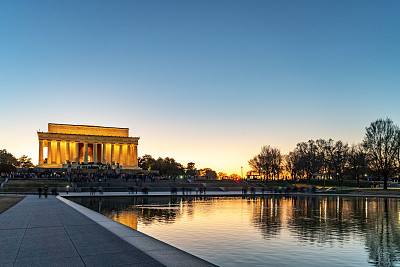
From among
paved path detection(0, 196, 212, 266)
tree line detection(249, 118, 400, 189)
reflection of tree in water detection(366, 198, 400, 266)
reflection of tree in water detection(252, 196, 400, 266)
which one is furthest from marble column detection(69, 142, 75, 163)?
reflection of tree in water detection(366, 198, 400, 266)

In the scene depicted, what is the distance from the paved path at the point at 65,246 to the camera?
8219mm

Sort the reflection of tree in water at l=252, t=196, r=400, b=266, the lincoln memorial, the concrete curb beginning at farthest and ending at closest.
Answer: the lincoln memorial
the reflection of tree in water at l=252, t=196, r=400, b=266
the concrete curb

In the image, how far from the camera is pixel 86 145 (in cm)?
9650

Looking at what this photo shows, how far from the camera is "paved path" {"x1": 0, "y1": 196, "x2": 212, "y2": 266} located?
822cm

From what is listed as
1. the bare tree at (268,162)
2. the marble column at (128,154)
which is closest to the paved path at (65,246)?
the marble column at (128,154)

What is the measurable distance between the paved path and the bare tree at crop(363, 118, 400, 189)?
60621mm

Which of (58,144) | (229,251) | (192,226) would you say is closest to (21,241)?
(229,251)

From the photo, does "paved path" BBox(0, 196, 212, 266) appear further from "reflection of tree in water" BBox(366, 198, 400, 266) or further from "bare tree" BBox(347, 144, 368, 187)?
"bare tree" BBox(347, 144, 368, 187)

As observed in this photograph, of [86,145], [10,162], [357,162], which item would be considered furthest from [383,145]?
[10,162]

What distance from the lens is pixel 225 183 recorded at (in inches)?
2655

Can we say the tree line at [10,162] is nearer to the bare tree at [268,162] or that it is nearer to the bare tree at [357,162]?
the bare tree at [268,162]

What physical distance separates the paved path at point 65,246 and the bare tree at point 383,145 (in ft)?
199

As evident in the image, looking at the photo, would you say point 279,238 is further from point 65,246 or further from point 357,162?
point 357,162

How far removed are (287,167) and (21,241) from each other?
105 metres
